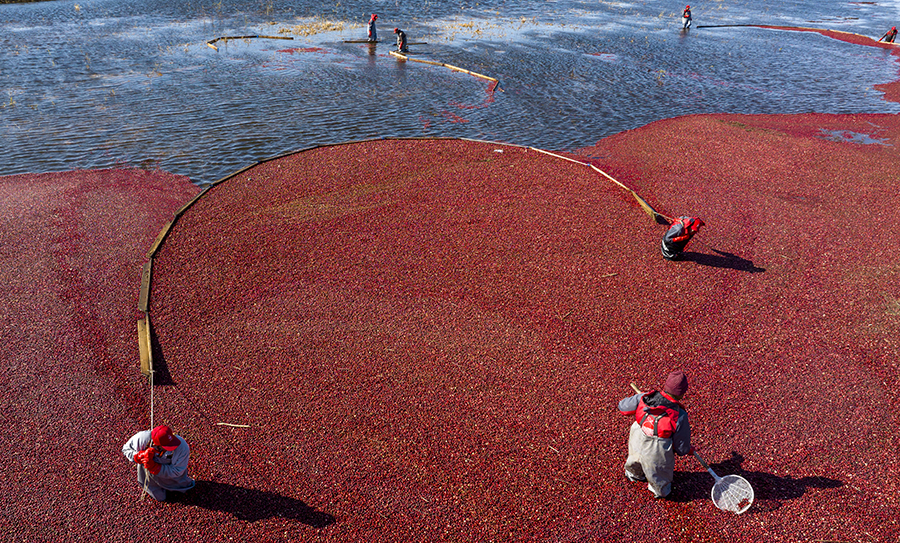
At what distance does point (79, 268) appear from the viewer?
12.4m

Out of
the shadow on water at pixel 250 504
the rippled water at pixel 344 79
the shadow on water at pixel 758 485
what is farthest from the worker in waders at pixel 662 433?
the rippled water at pixel 344 79

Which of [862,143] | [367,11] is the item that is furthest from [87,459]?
[367,11]

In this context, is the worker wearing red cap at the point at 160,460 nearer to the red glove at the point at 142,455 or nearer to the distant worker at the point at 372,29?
the red glove at the point at 142,455

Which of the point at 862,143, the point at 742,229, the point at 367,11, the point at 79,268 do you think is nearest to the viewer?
the point at 79,268

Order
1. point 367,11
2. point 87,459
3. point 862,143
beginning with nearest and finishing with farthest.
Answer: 1. point 87,459
2. point 862,143
3. point 367,11

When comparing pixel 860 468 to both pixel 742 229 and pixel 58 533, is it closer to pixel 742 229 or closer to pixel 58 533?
pixel 742 229

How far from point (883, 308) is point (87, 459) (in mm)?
14755

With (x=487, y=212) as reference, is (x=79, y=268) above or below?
→ below

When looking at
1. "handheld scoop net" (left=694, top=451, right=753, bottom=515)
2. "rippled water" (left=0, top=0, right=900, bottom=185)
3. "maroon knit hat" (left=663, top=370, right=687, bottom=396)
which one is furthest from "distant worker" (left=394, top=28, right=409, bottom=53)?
"handheld scoop net" (left=694, top=451, right=753, bottom=515)

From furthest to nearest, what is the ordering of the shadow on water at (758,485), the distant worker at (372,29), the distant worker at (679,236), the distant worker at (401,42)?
the distant worker at (372,29)
the distant worker at (401,42)
the distant worker at (679,236)
the shadow on water at (758,485)

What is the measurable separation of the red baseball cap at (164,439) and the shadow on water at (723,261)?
11.0 meters

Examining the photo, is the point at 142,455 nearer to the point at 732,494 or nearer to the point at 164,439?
the point at 164,439

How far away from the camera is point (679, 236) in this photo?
12.4 meters

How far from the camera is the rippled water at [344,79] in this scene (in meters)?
21.2
